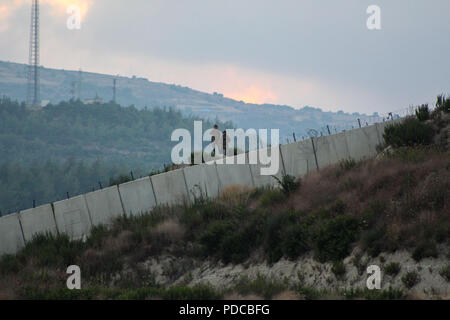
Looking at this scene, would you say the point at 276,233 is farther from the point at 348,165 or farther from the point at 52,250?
the point at 52,250

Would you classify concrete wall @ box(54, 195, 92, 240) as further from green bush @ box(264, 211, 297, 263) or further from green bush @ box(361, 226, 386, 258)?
green bush @ box(361, 226, 386, 258)

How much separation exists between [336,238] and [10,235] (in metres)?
13.3

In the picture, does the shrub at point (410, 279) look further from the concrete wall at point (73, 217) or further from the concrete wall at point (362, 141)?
the concrete wall at point (362, 141)

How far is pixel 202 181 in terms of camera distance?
28594 millimetres

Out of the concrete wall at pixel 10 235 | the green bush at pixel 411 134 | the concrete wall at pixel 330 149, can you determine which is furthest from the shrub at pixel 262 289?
the concrete wall at pixel 330 149

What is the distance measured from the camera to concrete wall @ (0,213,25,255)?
26.1m

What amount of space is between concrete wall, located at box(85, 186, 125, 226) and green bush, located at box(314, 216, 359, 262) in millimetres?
10553

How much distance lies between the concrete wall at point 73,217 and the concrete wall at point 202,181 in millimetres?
4221

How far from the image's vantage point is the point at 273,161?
1141 inches

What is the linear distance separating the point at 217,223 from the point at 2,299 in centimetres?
792

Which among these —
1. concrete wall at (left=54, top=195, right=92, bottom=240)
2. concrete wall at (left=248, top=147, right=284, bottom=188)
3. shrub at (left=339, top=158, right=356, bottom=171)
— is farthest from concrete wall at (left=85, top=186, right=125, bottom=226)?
shrub at (left=339, top=158, right=356, bottom=171)

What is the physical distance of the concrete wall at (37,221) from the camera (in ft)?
87.1
